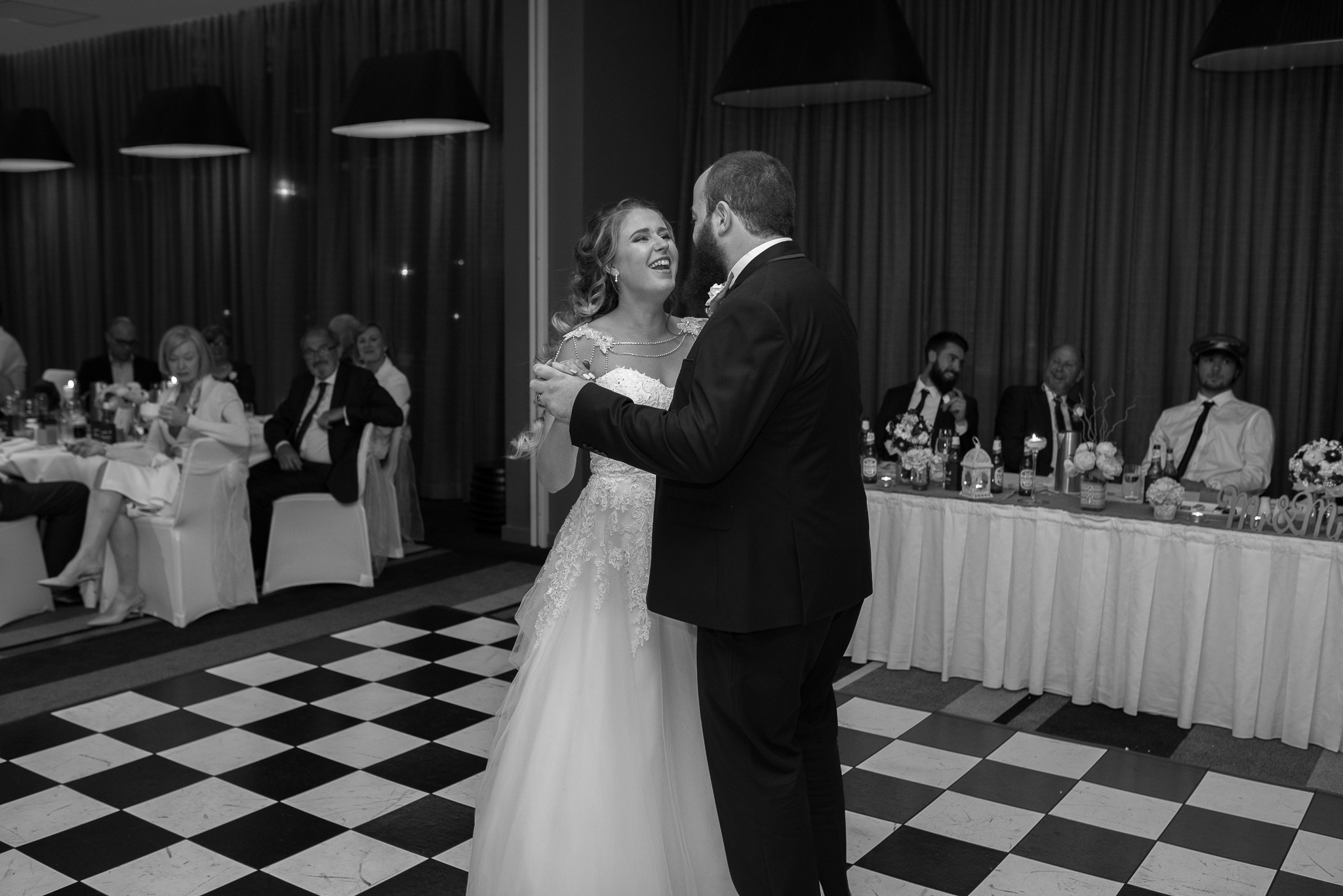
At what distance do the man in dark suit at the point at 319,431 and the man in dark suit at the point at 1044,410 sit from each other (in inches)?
125

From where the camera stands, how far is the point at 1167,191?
20.8 feet

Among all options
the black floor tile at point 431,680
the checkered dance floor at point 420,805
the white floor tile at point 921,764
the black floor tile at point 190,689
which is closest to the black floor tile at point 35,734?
the checkered dance floor at point 420,805

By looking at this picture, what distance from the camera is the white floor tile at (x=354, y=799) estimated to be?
358 centimetres

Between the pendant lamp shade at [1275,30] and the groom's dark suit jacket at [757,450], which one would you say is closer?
the groom's dark suit jacket at [757,450]

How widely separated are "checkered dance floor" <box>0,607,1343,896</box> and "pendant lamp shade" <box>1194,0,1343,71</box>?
2913 mm

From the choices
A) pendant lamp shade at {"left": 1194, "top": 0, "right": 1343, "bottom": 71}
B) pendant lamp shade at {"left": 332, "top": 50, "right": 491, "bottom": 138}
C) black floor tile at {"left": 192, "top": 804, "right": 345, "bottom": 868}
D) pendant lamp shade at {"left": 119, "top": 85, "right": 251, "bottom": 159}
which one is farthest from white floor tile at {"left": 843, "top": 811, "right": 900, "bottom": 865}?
pendant lamp shade at {"left": 119, "top": 85, "right": 251, "bottom": 159}

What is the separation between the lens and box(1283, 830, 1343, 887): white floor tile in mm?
3248

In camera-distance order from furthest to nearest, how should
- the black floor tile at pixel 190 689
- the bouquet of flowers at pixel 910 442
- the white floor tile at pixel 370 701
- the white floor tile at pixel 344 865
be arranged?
the bouquet of flowers at pixel 910 442, the black floor tile at pixel 190 689, the white floor tile at pixel 370 701, the white floor tile at pixel 344 865

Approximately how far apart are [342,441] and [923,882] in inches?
161

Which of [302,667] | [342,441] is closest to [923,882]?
[302,667]

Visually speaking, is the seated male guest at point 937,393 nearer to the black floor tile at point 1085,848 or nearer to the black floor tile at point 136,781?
the black floor tile at point 1085,848

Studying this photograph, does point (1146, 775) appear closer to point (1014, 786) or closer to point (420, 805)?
point (1014, 786)

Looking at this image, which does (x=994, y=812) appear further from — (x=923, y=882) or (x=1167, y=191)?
(x=1167, y=191)

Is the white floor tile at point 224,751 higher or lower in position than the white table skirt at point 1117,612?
lower
